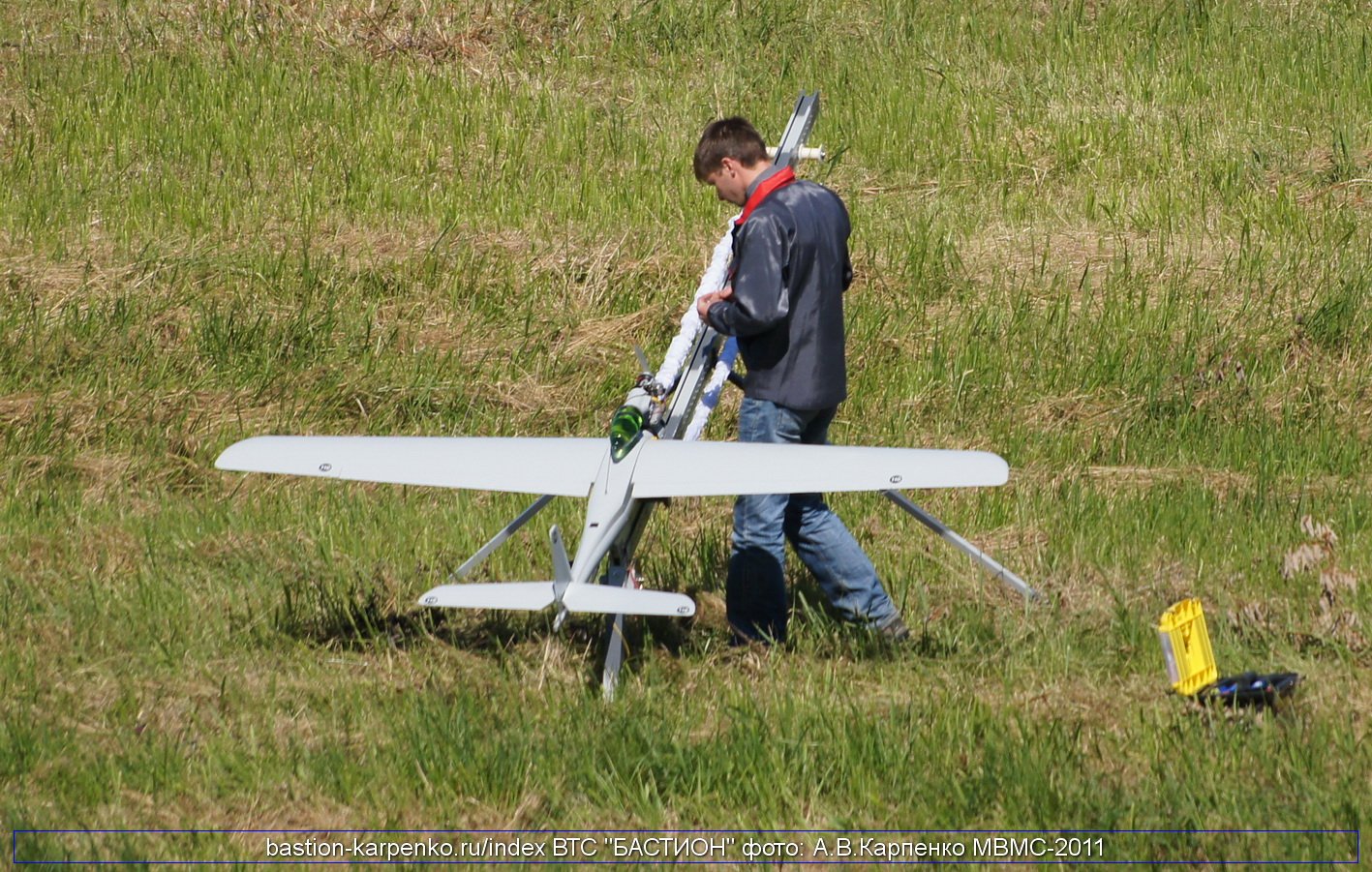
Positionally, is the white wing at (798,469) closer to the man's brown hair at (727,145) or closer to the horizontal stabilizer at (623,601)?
the horizontal stabilizer at (623,601)

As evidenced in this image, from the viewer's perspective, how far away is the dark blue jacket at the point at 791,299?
516 centimetres

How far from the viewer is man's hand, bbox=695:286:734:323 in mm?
5254

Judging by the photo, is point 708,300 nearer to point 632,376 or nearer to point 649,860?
point 649,860

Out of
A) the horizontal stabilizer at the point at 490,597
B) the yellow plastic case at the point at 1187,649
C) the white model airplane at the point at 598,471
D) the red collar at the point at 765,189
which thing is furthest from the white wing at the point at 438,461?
the yellow plastic case at the point at 1187,649

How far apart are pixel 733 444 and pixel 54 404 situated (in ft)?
14.4

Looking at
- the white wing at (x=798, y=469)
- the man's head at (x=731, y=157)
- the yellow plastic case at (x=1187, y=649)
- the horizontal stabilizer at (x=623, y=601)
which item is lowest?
the yellow plastic case at (x=1187, y=649)

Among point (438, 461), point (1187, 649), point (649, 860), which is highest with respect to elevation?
point (438, 461)

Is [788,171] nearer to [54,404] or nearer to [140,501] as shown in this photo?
[140,501]

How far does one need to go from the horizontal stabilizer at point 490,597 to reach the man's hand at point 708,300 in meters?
1.18

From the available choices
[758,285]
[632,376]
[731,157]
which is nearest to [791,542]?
[758,285]

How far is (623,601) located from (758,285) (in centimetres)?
125

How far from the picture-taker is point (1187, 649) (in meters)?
4.75

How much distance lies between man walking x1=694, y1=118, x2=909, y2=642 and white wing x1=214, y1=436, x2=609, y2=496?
24.0 inches

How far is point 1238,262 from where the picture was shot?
358 inches
